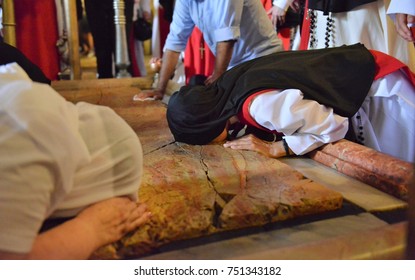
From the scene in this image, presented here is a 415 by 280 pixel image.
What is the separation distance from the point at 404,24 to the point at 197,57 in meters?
1.25

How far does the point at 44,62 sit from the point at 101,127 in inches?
53.8

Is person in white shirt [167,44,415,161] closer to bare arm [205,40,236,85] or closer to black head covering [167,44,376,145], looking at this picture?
black head covering [167,44,376,145]

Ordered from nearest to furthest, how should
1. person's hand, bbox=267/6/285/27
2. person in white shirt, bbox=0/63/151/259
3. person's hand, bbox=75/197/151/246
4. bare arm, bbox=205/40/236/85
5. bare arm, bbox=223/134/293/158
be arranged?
person in white shirt, bbox=0/63/151/259
person's hand, bbox=75/197/151/246
bare arm, bbox=223/134/293/158
bare arm, bbox=205/40/236/85
person's hand, bbox=267/6/285/27

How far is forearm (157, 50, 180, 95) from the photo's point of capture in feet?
5.87

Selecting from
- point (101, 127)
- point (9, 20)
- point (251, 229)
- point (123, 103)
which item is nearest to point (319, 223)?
point (251, 229)

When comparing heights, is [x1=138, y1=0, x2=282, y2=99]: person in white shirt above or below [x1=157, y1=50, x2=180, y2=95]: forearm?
above

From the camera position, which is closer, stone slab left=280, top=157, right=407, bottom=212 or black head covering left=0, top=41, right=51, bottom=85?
stone slab left=280, top=157, right=407, bottom=212

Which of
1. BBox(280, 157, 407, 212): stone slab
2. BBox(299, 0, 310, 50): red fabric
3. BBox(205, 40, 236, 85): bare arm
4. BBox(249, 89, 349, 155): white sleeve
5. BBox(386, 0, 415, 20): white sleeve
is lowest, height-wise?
BBox(280, 157, 407, 212): stone slab

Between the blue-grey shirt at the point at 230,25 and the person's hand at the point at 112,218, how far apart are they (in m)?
1.08

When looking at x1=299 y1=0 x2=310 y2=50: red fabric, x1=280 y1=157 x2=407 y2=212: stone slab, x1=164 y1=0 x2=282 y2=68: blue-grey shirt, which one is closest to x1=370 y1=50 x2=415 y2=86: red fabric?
x1=280 y1=157 x2=407 y2=212: stone slab

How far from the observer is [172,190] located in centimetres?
83

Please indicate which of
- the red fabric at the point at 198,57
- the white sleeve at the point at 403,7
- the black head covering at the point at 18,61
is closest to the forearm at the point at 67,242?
the black head covering at the point at 18,61

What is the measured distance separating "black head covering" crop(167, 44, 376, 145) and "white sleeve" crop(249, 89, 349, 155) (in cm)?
3

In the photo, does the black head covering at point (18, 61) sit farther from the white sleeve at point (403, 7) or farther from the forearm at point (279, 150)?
the white sleeve at point (403, 7)
